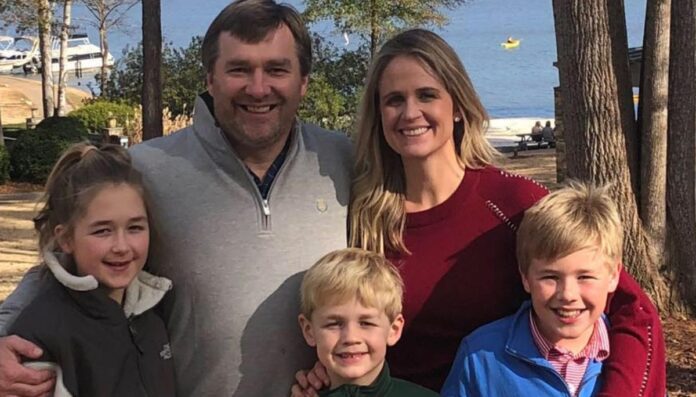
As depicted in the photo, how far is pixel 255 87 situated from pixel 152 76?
13.4m

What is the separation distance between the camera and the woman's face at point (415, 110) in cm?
285

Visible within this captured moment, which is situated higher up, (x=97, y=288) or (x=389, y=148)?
(x=389, y=148)

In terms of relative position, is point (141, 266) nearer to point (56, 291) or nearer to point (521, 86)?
point (56, 291)

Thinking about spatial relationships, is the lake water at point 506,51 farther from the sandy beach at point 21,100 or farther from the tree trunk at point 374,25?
the sandy beach at point 21,100

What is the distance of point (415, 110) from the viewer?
2836mm

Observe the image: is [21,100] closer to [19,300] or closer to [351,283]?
[19,300]

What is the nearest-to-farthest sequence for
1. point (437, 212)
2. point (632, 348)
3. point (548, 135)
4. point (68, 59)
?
point (632, 348)
point (437, 212)
point (548, 135)
point (68, 59)

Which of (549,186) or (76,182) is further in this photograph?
(549,186)

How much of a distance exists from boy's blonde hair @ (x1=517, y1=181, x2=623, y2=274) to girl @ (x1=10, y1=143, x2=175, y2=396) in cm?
113

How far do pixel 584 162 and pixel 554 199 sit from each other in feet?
14.5

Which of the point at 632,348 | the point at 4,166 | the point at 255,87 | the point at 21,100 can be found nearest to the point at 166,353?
the point at 255,87

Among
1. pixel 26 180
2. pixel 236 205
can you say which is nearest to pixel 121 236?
pixel 236 205

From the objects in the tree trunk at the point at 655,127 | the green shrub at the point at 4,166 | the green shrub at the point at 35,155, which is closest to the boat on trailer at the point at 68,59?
the green shrub at the point at 35,155

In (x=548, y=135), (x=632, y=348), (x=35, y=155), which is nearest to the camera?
(x=632, y=348)
